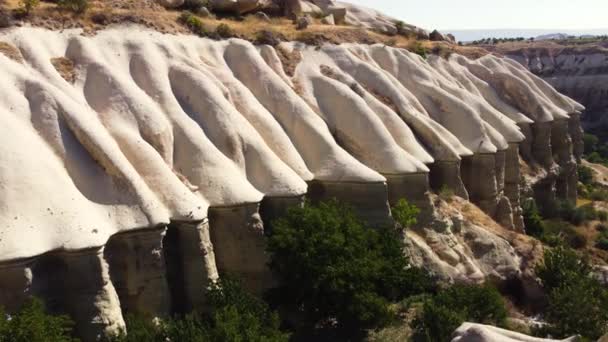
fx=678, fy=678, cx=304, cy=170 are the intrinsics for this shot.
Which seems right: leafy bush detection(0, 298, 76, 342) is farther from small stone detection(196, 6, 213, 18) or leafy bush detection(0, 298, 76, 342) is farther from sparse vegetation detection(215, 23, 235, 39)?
small stone detection(196, 6, 213, 18)

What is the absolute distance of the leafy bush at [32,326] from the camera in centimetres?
1448

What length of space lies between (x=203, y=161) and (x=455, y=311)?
936cm

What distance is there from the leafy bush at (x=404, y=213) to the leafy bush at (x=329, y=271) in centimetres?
375

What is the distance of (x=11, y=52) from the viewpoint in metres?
22.6

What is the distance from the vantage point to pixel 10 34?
23625 mm

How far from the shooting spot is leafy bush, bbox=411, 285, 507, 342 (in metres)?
20.1

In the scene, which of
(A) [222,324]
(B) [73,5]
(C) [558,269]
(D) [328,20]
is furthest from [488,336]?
(D) [328,20]

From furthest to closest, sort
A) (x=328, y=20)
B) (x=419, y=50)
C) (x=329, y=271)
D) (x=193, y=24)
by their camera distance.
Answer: (x=328, y=20)
(x=419, y=50)
(x=193, y=24)
(x=329, y=271)

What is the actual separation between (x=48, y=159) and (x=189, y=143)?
5153 millimetres

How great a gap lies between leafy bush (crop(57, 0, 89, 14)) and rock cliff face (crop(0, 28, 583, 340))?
1716mm

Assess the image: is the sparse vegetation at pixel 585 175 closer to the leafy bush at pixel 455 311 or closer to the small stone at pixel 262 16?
the small stone at pixel 262 16

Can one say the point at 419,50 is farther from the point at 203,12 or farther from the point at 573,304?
the point at 573,304

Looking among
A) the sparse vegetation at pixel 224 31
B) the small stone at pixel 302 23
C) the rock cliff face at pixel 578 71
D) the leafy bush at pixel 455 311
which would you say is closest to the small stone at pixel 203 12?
the sparse vegetation at pixel 224 31

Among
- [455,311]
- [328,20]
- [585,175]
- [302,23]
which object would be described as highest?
[302,23]
